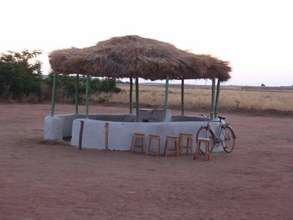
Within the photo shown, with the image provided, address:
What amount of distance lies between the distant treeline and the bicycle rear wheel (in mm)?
26642

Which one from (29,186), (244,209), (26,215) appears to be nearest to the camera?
(26,215)

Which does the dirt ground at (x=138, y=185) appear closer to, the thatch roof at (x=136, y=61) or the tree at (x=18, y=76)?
the thatch roof at (x=136, y=61)

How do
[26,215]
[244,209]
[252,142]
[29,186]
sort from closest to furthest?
[26,215]
[244,209]
[29,186]
[252,142]

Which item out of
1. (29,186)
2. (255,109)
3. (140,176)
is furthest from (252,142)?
(255,109)

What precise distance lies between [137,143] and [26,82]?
2965cm

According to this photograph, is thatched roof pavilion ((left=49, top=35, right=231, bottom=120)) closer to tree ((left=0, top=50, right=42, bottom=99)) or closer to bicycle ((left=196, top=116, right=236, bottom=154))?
bicycle ((left=196, top=116, right=236, bottom=154))

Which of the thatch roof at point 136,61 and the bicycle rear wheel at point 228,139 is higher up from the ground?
the thatch roof at point 136,61

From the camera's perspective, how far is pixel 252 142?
20.7 m

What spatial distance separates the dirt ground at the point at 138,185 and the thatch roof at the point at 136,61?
2.05 m

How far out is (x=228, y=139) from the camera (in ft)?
58.5

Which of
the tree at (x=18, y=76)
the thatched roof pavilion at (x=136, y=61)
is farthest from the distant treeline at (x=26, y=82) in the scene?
the thatched roof pavilion at (x=136, y=61)

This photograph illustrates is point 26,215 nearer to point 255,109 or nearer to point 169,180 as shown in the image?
point 169,180

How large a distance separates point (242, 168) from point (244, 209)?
4.78m

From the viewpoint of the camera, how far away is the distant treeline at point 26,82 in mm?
44562
